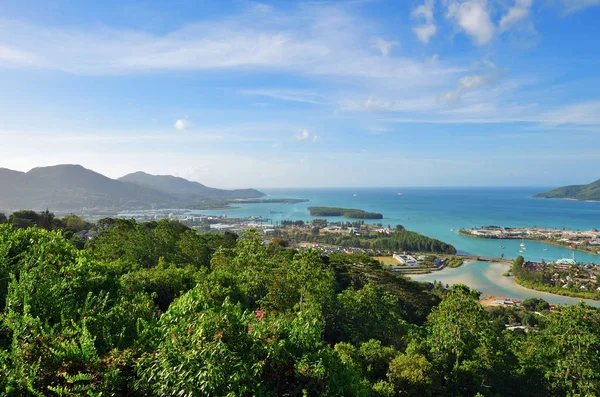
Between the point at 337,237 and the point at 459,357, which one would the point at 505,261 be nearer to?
the point at 337,237

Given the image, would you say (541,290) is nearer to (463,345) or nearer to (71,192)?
(463,345)

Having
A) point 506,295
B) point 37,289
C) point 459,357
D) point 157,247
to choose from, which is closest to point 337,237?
point 506,295

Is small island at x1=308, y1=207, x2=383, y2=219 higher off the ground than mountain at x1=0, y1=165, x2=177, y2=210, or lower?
lower

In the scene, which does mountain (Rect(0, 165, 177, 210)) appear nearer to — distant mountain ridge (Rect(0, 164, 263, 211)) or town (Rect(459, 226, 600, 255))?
distant mountain ridge (Rect(0, 164, 263, 211))

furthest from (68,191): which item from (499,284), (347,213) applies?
(499,284)

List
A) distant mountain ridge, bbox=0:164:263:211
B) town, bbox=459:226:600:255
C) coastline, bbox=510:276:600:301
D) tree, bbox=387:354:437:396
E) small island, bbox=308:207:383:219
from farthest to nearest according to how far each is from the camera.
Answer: distant mountain ridge, bbox=0:164:263:211, small island, bbox=308:207:383:219, town, bbox=459:226:600:255, coastline, bbox=510:276:600:301, tree, bbox=387:354:437:396

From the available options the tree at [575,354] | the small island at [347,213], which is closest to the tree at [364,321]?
the tree at [575,354]

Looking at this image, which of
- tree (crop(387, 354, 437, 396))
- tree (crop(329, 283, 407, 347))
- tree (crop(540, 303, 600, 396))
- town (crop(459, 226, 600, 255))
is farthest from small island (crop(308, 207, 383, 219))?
tree (crop(387, 354, 437, 396))
